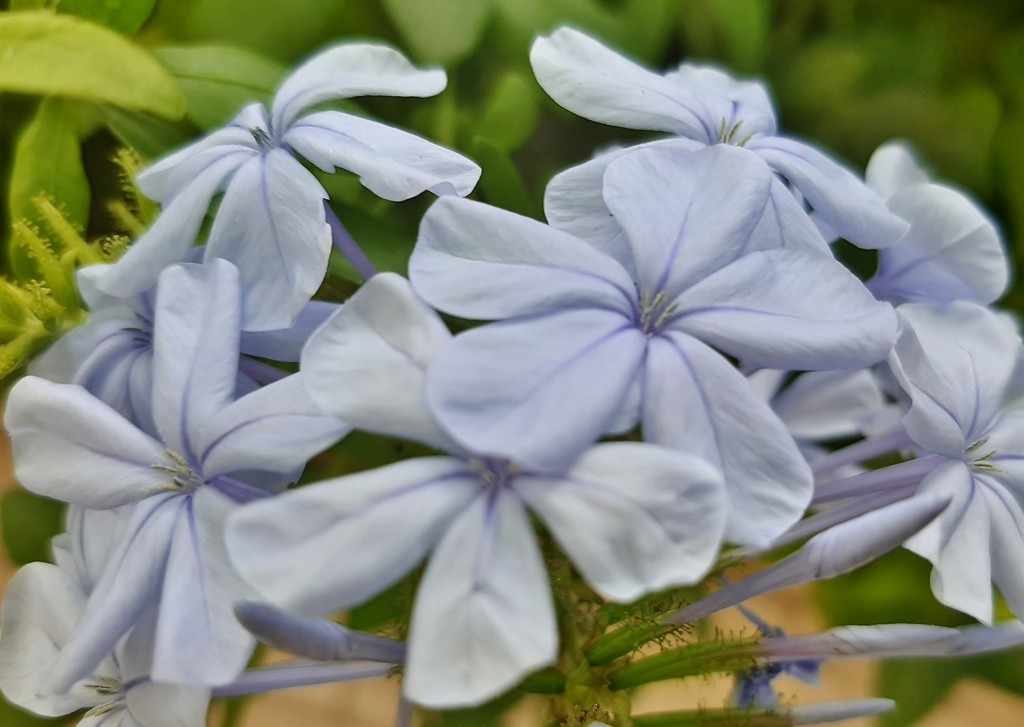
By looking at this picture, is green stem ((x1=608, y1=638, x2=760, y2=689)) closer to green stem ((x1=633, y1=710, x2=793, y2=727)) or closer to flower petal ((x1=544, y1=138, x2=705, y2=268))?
green stem ((x1=633, y1=710, x2=793, y2=727))

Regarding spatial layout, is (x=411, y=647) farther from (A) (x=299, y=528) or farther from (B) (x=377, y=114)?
(B) (x=377, y=114)

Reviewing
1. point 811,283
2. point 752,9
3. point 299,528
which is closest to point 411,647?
point 299,528

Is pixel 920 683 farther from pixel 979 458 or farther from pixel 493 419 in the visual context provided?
pixel 493 419

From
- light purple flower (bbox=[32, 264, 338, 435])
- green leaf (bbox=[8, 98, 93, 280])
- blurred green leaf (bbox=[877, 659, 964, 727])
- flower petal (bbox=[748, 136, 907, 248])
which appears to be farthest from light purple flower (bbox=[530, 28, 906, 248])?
blurred green leaf (bbox=[877, 659, 964, 727])

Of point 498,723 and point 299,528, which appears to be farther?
point 498,723

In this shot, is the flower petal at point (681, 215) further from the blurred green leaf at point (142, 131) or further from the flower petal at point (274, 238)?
the blurred green leaf at point (142, 131)

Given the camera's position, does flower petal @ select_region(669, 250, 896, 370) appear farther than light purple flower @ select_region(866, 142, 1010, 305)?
No
